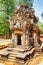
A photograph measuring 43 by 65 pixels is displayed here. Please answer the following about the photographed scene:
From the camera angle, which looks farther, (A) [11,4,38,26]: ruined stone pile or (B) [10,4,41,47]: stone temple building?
(A) [11,4,38,26]: ruined stone pile

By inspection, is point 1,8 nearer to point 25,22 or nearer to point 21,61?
point 25,22

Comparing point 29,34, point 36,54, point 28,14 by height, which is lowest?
point 36,54

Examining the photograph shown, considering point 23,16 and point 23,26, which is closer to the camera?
point 23,26

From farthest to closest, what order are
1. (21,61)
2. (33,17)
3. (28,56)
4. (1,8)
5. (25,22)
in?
(1,8)
(33,17)
(25,22)
(28,56)
(21,61)

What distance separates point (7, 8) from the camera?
25.6 m

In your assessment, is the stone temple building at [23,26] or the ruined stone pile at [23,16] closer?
the stone temple building at [23,26]

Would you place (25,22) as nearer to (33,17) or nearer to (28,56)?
(33,17)

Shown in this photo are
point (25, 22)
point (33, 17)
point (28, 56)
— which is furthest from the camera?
point (33, 17)

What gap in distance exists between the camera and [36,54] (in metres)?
12.6

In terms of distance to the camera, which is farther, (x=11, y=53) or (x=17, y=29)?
(x=17, y=29)

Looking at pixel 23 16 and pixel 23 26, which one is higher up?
pixel 23 16

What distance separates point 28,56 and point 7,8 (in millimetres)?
16471

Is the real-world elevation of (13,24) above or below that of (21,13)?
below

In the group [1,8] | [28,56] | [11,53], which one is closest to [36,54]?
[28,56]
